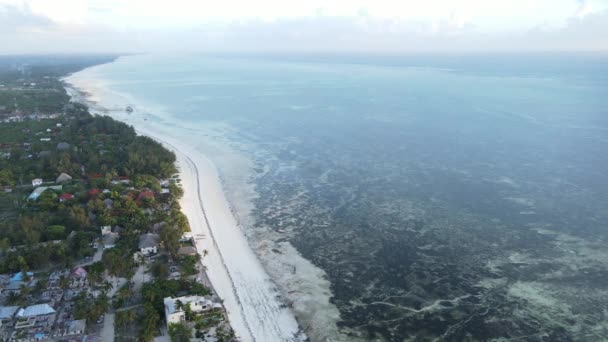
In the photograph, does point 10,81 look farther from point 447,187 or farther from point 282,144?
point 447,187

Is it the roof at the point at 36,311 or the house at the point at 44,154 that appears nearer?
the roof at the point at 36,311

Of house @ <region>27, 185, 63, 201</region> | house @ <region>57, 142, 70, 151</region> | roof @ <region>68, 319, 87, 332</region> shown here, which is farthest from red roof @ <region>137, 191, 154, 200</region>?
house @ <region>57, 142, 70, 151</region>

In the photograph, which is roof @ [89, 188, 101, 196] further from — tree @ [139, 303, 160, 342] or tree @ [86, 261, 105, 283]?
tree @ [139, 303, 160, 342]

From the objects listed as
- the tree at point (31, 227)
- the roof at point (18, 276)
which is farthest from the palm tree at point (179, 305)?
the tree at point (31, 227)

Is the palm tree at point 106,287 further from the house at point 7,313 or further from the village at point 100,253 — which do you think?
the house at point 7,313

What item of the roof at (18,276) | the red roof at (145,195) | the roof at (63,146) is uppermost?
the roof at (63,146)

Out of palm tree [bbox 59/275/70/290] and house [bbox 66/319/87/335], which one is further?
palm tree [bbox 59/275/70/290]

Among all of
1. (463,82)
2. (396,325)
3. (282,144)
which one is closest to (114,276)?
(396,325)
